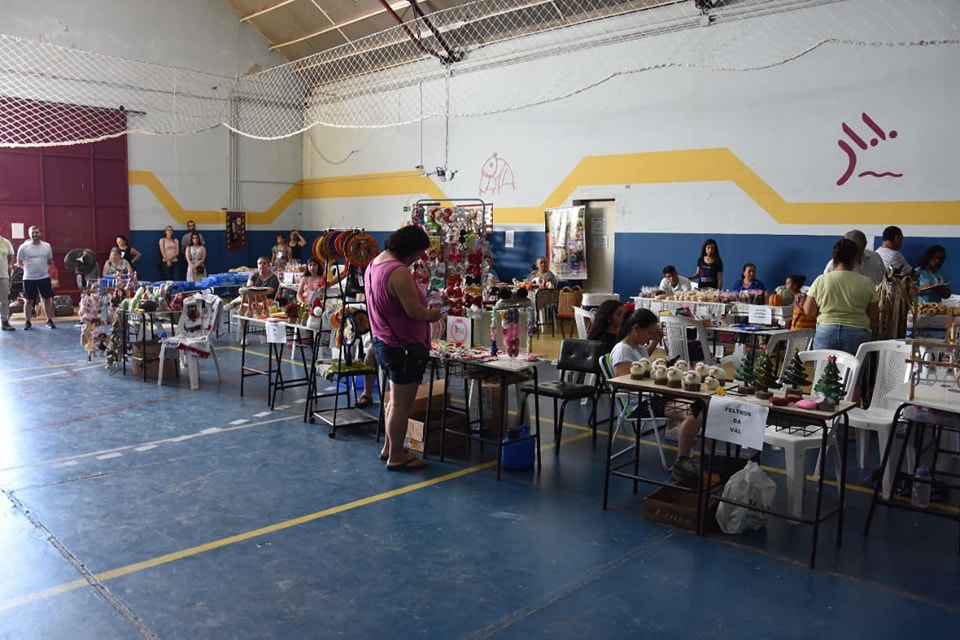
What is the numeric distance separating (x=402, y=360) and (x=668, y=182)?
24.2ft

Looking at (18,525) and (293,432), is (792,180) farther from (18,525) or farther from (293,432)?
(18,525)

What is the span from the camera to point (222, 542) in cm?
384

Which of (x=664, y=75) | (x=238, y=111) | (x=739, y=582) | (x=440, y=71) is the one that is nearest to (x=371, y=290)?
(x=739, y=582)

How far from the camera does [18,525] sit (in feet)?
13.1

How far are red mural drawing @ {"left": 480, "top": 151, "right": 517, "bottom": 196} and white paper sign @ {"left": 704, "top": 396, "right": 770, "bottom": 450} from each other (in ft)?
32.1

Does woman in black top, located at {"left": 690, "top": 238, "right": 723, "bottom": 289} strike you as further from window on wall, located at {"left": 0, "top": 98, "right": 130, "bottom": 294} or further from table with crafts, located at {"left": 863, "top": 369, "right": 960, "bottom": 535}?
window on wall, located at {"left": 0, "top": 98, "right": 130, "bottom": 294}

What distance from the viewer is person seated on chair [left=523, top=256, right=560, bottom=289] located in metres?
11.5

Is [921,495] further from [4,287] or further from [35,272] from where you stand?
[4,287]

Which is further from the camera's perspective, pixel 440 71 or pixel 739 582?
pixel 440 71

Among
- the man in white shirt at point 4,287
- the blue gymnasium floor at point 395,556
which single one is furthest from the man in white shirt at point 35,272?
the blue gymnasium floor at point 395,556

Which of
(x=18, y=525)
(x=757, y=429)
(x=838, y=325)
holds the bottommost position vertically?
(x=18, y=525)

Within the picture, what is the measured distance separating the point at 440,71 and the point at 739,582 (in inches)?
487

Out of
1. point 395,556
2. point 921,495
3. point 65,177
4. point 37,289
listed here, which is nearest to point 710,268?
point 921,495

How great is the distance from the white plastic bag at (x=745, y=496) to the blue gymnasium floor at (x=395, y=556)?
0.33 feet
